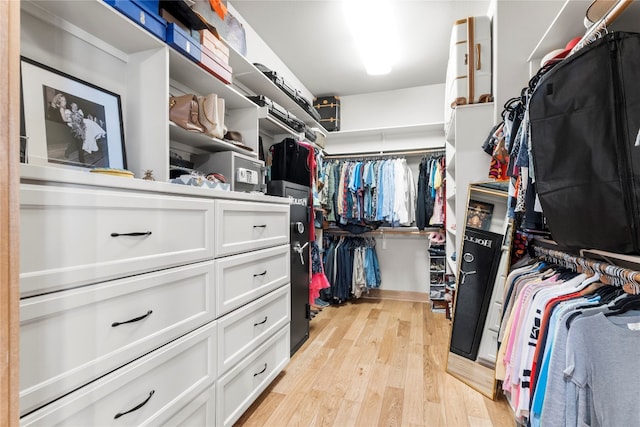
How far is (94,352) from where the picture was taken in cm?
76

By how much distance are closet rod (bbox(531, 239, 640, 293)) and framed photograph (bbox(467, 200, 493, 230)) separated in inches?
11.5

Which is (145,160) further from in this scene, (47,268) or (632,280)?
(632,280)

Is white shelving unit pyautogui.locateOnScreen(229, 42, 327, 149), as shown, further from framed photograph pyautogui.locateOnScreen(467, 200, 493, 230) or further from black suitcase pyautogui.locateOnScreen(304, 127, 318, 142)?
framed photograph pyautogui.locateOnScreen(467, 200, 493, 230)

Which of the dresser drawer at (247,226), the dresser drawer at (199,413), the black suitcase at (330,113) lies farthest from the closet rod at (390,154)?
the dresser drawer at (199,413)

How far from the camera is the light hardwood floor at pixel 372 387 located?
57.2 inches

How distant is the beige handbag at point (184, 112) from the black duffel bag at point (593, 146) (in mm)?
1450

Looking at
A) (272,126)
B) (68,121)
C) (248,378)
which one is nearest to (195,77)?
(68,121)

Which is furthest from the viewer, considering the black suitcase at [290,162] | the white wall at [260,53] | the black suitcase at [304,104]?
the black suitcase at [304,104]

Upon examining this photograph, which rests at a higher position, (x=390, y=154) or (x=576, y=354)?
(x=390, y=154)

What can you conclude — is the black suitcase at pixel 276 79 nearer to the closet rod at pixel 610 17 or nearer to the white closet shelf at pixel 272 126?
the white closet shelf at pixel 272 126

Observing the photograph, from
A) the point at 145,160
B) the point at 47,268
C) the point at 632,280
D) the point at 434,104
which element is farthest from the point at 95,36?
the point at 434,104

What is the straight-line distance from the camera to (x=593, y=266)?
44.8 inches

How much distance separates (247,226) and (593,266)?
1.44 metres

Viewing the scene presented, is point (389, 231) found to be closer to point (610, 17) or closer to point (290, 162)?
point (290, 162)
